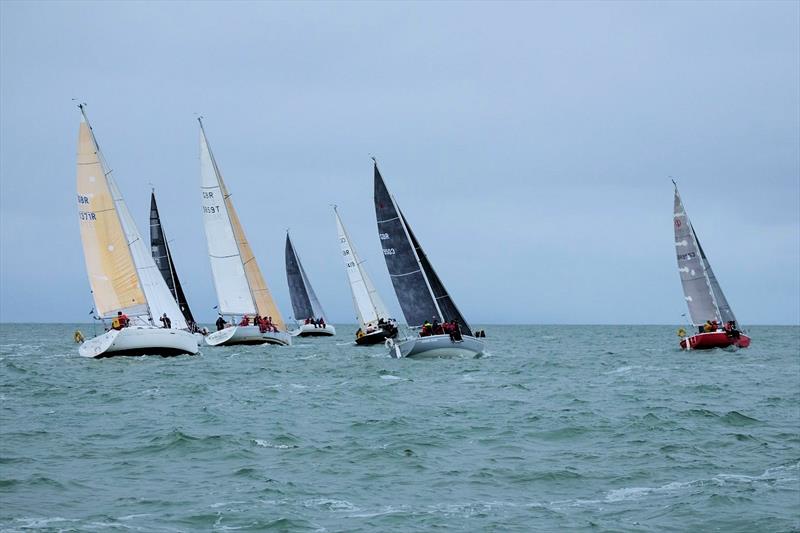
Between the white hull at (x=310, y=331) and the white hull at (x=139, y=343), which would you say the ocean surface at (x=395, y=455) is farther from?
the white hull at (x=310, y=331)

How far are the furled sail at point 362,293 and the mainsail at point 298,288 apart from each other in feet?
57.4

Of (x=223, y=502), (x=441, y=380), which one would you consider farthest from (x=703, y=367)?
(x=223, y=502)

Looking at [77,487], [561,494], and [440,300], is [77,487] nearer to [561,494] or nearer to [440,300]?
[561,494]

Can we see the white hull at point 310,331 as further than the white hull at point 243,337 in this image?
Yes

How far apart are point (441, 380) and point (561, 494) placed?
1949 cm

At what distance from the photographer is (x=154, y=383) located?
33594 mm

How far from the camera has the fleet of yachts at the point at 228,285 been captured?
146 feet

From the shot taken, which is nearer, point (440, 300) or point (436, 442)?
point (436, 442)

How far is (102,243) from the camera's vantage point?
1769 inches

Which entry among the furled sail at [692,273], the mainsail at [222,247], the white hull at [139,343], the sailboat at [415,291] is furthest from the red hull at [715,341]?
the white hull at [139,343]

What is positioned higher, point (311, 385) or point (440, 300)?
point (440, 300)

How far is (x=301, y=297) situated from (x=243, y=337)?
32620mm

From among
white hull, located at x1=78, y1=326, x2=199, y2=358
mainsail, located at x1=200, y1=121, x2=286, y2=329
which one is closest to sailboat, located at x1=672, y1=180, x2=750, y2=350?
mainsail, located at x1=200, y1=121, x2=286, y2=329

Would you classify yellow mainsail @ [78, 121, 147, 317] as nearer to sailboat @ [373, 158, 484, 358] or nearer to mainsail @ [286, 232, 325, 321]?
sailboat @ [373, 158, 484, 358]
